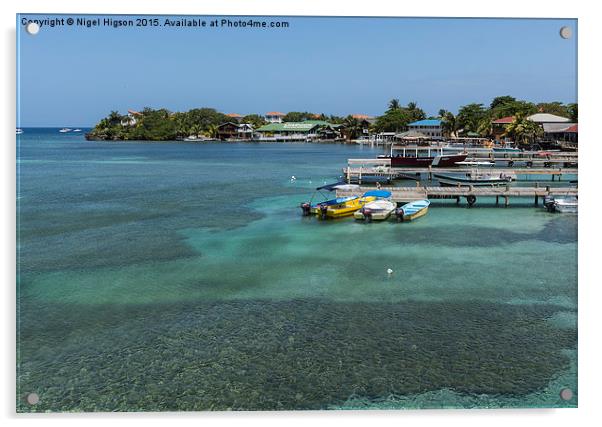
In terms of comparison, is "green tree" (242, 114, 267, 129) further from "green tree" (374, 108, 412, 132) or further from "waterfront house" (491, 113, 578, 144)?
"waterfront house" (491, 113, 578, 144)

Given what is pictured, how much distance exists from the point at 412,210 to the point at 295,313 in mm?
13101

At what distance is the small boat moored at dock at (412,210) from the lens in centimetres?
2405

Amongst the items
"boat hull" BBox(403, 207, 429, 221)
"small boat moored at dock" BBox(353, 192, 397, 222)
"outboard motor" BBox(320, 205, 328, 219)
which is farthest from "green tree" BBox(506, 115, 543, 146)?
"outboard motor" BBox(320, 205, 328, 219)

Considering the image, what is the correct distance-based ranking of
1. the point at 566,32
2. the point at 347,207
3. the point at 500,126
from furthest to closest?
the point at 500,126 < the point at 347,207 < the point at 566,32

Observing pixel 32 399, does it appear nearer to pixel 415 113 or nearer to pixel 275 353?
pixel 275 353

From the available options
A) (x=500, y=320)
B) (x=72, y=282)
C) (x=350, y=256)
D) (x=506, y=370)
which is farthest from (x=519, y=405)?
(x=72, y=282)

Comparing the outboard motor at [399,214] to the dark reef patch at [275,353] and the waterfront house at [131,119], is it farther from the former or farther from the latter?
the waterfront house at [131,119]

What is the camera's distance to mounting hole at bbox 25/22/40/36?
8.34 meters

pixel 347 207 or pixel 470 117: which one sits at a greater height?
pixel 470 117

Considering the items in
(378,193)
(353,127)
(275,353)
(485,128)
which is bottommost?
(275,353)

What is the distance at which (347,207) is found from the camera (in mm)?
25500

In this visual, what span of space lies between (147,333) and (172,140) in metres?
115

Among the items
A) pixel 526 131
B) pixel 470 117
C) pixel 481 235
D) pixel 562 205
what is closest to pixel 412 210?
pixel 481 235

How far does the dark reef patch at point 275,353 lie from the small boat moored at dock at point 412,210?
11.0m
